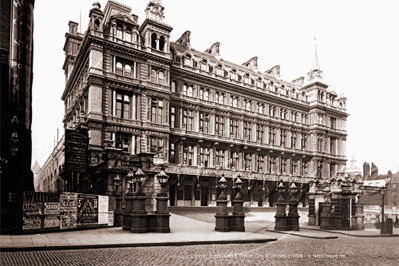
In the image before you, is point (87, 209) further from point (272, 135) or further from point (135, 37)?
point (272, 135)

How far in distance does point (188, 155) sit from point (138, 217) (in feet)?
61.5

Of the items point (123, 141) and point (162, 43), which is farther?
point (162, 43)

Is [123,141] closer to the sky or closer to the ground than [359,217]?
closer to the sky

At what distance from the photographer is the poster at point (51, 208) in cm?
1507

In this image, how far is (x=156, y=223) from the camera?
1608 cm

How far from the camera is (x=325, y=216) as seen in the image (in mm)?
21203

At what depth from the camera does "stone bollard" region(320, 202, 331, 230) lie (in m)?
21.0

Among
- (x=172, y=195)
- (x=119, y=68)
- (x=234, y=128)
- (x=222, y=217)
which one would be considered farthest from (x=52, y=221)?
(x=234, y=128)

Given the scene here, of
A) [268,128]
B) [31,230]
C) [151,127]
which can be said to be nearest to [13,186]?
[31,230]

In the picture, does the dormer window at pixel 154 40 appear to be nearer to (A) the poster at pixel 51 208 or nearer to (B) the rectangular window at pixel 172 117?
(B) the rectangular window at pixel 172 117

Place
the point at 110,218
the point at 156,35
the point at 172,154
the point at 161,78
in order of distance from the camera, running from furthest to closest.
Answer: the point at 172,154
the point at 161,78
the point at 156,35
the point at 110,218

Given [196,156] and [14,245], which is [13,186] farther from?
[196,156]

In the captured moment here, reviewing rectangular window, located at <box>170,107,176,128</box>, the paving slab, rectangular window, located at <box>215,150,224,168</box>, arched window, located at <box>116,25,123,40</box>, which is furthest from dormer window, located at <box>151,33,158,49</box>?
the paving slab

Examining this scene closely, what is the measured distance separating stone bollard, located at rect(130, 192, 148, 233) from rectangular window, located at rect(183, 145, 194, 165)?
701 inches
